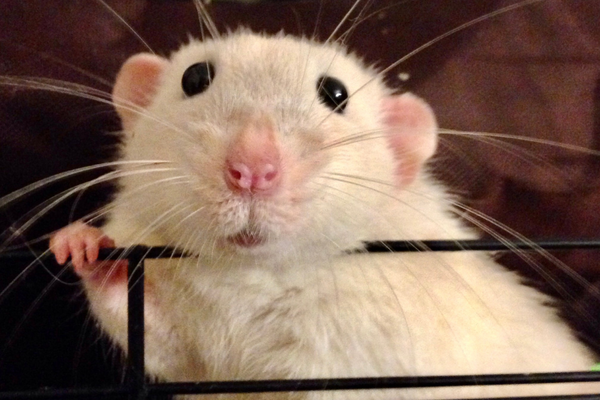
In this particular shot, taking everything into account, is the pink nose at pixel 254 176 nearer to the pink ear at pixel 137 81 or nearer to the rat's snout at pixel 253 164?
the rat's snout at pixel 253 164

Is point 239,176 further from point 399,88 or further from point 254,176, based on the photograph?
point 399,88

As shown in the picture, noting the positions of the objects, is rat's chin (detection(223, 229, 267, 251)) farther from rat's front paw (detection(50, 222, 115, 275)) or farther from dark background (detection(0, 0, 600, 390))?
dark background (detection(0, 0, 600, 390))

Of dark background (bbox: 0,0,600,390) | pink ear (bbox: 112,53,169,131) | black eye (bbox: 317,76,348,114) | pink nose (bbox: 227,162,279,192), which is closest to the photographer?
pink nose (bbox: 227,162,279,192)

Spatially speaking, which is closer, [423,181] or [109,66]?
[423,181]

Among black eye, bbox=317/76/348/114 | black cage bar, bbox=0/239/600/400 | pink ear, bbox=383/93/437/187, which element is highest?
black eye, bbox=317/76/348/114

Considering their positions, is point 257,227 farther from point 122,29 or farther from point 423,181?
point 122,29

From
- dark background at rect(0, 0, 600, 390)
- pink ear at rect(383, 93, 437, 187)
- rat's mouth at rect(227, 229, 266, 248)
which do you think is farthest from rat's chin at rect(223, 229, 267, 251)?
dark background at rect(0, 0, 600, 390)

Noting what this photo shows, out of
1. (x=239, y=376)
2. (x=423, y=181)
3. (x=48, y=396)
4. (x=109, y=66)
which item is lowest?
(x=239, y=376)

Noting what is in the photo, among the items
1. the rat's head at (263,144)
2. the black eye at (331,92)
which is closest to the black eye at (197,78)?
the rat's head at (263,144)

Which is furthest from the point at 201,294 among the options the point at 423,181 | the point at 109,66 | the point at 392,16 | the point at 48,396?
the point at 392,16
